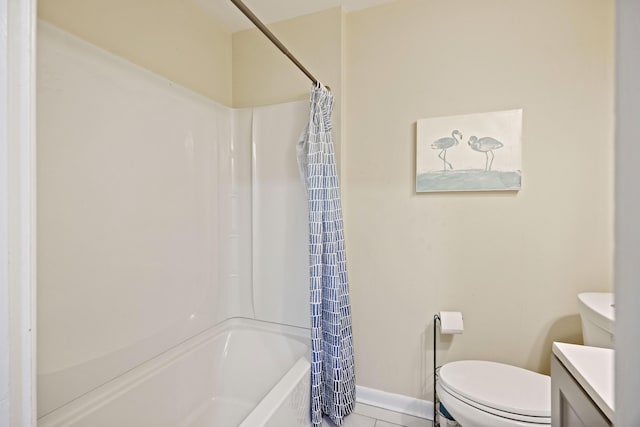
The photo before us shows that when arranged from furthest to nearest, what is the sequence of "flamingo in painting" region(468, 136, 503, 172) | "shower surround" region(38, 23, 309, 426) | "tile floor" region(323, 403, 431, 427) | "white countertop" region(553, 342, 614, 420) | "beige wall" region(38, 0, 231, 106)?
"tile floor" region(323, 403, 431, 427), "flamingo in painting" region(468, 136, 503, 172), "beige wall" region(38, 0, 231, 106), "shower surround" region(38, 23, 309, 426), "white countertop" region(553, 342, 614, 420)

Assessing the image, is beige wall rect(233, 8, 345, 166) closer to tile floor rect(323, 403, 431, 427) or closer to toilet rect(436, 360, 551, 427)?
toilet rect(436, 360, 551, 427)

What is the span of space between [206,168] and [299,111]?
2.27ft

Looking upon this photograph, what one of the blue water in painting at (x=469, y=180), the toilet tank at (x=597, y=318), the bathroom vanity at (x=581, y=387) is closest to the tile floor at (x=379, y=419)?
the toilet tank at (x=597, y=318)

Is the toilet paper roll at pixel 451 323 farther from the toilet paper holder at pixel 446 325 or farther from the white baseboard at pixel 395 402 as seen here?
the white baseboard at pixel 395 402

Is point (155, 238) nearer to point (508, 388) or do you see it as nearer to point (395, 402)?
point (395, 402)

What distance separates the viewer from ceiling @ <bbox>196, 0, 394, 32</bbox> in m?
1.81

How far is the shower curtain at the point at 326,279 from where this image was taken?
5.29 ft

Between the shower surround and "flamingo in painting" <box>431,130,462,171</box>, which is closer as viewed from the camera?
the shower surround

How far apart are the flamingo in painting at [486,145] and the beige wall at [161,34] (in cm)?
165

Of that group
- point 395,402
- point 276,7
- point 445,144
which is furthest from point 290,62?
point 395,402

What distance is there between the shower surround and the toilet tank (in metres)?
1.31

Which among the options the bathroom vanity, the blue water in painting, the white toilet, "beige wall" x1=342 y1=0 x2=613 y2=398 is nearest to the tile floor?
"beige wall" x1=342 y1=0 x2=613 y2=398

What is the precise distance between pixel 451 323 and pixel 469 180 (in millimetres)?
777

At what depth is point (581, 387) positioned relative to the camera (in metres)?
0.69
